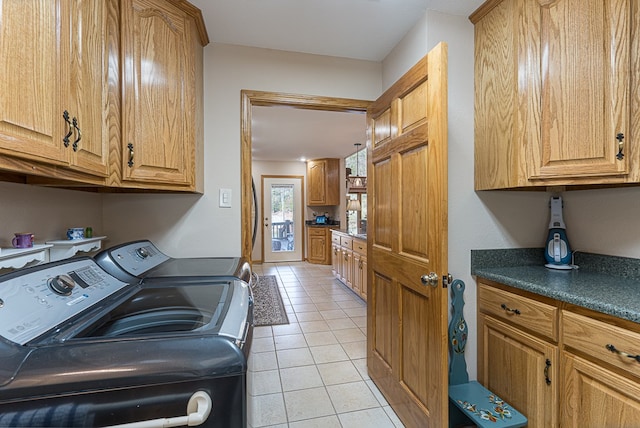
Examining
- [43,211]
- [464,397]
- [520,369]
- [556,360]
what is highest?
[43,211]

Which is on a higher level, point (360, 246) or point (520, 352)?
point (360, 246)

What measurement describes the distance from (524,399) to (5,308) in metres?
2.08

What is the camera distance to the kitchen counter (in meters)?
1.18

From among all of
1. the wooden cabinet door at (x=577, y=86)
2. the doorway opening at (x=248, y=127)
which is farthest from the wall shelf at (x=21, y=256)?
the wooden cabinet door at (x=577, y=86)

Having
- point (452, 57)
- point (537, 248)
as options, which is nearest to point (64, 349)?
point (452, 57)

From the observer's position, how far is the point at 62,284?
935mm

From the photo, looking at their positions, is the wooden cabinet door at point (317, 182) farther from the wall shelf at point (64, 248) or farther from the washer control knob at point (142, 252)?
the wall shelf at point (64, 248)

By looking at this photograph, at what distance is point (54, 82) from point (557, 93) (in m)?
2.02

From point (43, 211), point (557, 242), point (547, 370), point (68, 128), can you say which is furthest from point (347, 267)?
point (68, 128)

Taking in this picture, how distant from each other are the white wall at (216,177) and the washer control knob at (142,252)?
0.26 metres

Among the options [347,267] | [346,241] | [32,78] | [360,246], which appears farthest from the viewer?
[346,241]

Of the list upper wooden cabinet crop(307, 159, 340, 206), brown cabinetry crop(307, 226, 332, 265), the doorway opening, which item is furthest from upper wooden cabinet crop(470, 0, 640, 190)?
brown cabinetry crop(307, 226, 332, 265)

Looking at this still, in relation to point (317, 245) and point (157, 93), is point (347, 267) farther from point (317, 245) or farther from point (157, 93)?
point (157, 93)

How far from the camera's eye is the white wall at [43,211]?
1.19 meters
